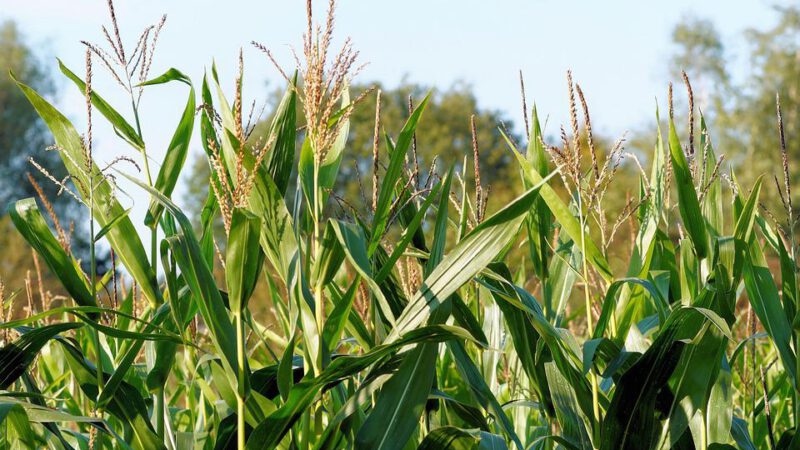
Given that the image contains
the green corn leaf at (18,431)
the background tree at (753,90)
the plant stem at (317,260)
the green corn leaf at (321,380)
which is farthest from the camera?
the background tree at (753,90)

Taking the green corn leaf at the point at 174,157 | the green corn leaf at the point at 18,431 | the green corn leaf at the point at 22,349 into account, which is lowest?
the green corn leaf at the point at 18,431

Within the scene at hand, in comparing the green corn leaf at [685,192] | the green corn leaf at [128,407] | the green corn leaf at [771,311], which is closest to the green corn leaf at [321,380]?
the green corn leaf at [128,407]

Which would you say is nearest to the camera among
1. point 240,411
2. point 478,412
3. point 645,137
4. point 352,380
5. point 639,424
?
point 240,411

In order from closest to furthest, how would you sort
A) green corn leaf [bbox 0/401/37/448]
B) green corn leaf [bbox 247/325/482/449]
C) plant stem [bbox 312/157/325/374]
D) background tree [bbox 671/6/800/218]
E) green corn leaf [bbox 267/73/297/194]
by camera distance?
green corn leaf [bbox 247/325/482/449]
plant stem [bbox 312/157/325/374]
green corn leaf [bbox 267/73/297/194]
green corn leaf [bbox 0/401/37/448]
background tree [bbox 671/6/800/218]

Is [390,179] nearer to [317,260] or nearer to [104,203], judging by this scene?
[317,260]

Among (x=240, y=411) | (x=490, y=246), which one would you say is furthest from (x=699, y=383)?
(x=240, y=411)

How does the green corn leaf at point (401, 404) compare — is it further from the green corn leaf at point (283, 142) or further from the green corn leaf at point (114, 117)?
the green corn leaf at point (114, 117)

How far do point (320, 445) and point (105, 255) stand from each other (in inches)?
1056

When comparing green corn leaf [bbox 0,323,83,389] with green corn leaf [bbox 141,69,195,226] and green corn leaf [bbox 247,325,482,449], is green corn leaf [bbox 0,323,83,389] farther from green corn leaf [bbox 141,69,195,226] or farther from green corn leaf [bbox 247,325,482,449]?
green corn leaf [bbox 247,325,482,449]

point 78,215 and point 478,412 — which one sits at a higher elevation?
point 478,412

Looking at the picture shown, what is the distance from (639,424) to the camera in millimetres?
1660

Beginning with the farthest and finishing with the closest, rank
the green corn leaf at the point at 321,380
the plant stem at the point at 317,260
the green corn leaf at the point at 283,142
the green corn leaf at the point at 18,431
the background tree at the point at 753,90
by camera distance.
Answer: the background tree at the point at 753,90 < the green corn leaf at the point at 18,431 < the green corn leaf at the point at 283,142 < the plant stem at the point at 317,260 < the green corn leaf at the point at 321,380

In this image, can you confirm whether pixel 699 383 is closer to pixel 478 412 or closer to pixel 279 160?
pixel 478 412

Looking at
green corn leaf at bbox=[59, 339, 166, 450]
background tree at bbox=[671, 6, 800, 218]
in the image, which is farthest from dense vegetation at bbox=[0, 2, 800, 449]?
background tree at bbox=[671, 6, 800, 218]
